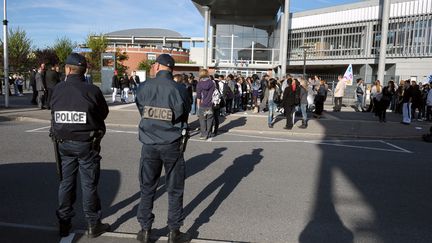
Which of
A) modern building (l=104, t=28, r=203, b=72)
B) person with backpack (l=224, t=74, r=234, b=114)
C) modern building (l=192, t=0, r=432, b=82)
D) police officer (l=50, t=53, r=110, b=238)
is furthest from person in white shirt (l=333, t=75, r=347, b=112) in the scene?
modern building (l=104, t=28, r=203, b=72)

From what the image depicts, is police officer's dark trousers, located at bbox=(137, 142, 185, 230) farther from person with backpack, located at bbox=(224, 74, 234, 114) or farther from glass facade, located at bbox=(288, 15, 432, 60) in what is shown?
glass facade, located at bbox=(288, 15, 432, 60)

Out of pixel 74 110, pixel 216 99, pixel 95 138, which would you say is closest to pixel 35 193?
pixel 95 138

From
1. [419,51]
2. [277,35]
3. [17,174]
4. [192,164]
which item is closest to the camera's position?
[17,174]

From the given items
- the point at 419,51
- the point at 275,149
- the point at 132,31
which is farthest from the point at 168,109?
the point at 132,31

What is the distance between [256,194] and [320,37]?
40.3 m

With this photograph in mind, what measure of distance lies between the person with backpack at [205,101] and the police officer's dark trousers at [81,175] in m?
7.00

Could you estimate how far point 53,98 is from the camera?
13.2ft

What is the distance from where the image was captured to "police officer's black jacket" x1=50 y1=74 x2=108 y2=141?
3914mm

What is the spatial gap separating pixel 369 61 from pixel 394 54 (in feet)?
9.63

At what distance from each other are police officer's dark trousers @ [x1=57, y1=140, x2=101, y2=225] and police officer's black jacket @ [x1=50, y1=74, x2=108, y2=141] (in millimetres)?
102

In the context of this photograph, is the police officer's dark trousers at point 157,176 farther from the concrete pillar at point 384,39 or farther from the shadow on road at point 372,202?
the concrete pillar at point 384,39

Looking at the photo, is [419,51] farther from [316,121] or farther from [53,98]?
[53,98]

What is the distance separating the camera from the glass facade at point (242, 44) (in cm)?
4869

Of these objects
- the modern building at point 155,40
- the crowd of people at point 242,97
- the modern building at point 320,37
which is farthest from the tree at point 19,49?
the modern building at point 155,40
